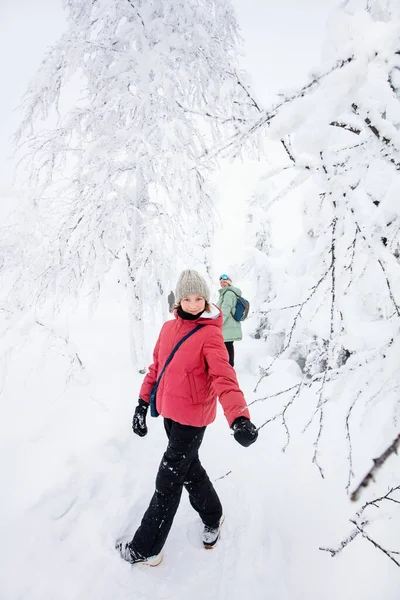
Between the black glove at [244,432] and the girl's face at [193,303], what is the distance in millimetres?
830

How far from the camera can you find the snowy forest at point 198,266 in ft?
3.43

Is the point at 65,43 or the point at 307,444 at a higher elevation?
the point at 65,43

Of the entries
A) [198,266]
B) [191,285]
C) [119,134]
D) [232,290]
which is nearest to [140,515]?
[191,285]

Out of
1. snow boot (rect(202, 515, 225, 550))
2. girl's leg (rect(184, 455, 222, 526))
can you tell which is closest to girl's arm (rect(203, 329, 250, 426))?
girl's leg (rect(184, 455, 222, 526))

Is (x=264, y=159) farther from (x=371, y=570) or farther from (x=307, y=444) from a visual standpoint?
(x=371, y=570)

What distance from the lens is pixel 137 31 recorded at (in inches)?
183

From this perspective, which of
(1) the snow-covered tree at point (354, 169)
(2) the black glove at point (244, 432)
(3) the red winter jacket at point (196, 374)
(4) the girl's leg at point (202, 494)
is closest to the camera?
(1) the snow-covered tree at point (354, 169)

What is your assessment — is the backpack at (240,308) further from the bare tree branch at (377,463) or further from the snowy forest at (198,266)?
the bare tree branch at (377,463)

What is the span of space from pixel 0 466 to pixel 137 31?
20.6ft

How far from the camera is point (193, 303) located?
2186mm

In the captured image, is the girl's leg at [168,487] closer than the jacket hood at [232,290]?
Yes

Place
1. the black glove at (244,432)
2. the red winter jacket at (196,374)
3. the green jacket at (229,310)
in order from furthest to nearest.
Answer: the green jacket at (229,310)
the red winter jacket at (196,374)
the black glove at (244,432)

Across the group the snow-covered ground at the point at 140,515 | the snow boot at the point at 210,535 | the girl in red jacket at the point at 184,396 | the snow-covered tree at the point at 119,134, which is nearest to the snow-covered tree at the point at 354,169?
the girl in red jacket at the point at 184,396

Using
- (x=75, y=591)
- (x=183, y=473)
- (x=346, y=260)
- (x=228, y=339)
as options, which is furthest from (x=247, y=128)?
(x=228, y=339)
